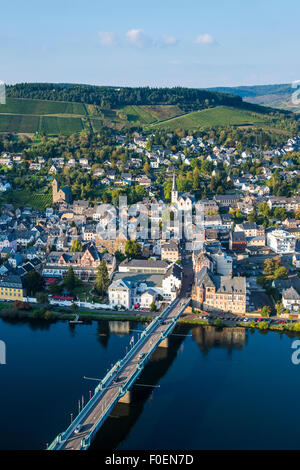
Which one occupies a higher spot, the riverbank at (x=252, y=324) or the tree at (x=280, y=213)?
the tree at (x=280, y=213)

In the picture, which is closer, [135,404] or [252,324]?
[135,404]

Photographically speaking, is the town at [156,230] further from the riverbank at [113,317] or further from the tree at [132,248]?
the riverbank at [113,317]

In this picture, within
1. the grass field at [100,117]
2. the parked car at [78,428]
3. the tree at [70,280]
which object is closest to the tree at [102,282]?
→ the tree at [70,280]

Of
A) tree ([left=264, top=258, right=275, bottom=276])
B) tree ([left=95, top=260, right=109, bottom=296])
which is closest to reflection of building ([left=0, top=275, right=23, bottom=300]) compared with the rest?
tree ([left=95, top=260, right=109, bottom=296])

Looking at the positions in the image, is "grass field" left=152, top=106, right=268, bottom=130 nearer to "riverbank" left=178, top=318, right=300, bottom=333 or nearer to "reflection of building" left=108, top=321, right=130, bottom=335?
"riverbank" left=178, top=318, right=300, bottom=333

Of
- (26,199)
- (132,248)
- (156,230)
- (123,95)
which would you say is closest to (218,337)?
(132,248)

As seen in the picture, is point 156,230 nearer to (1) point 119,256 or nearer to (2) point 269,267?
(1) point 119,256
